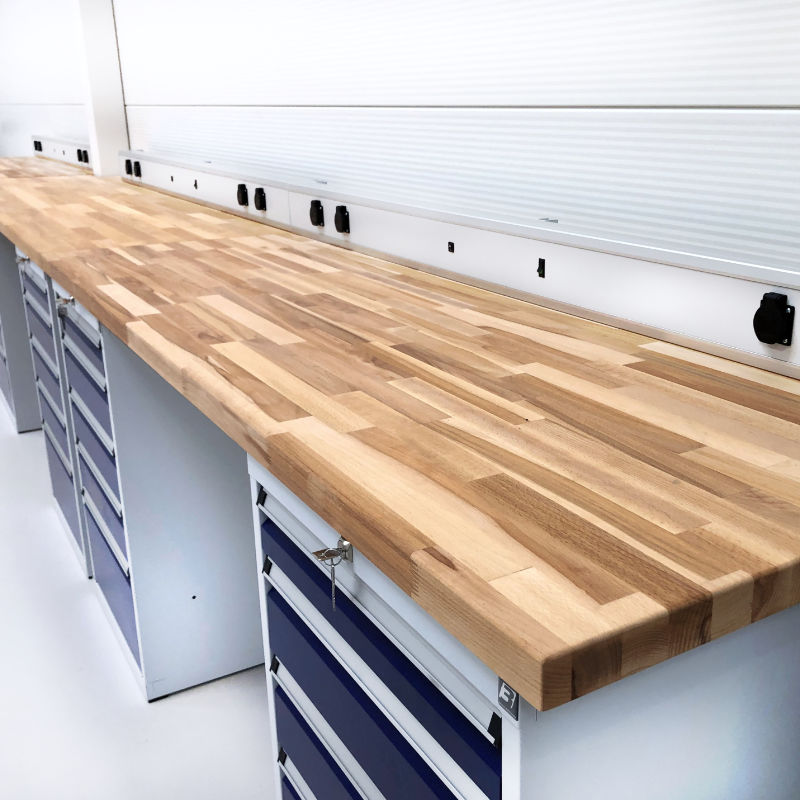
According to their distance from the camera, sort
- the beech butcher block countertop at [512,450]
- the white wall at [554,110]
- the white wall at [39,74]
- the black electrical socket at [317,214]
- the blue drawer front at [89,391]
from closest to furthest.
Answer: the beech butcher block countertop at [512,450], the white wall at [554,110], the blue drawer front at [89,391], the black electrical socket at [317,214], the white wall at [39,74]

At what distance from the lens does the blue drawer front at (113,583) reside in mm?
2078

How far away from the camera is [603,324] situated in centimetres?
147

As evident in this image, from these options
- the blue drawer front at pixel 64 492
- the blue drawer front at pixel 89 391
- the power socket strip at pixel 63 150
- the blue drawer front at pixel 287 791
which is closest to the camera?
the blue drawer front at pixel 287 791

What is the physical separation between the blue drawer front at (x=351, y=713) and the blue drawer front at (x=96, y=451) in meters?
0.86

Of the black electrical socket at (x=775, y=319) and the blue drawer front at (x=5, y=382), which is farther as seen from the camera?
the blue drawer front at (x=5, y=382)

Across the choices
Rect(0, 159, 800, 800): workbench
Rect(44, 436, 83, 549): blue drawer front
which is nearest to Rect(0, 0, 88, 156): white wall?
Rect(44, 436, 83, 549): blue drawer front

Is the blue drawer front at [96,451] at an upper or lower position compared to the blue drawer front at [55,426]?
upper

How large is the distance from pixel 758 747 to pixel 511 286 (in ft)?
3.31

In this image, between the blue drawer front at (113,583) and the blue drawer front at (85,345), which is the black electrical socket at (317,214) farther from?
the blue drawer front at (113,583)

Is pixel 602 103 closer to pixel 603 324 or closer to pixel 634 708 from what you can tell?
pixel 603 324

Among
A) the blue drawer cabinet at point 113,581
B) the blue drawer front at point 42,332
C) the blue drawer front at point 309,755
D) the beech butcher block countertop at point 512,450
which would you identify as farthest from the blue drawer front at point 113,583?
the blue drawer front at point 309,755

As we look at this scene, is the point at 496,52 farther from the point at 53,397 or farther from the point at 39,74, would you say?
the point at 39,74

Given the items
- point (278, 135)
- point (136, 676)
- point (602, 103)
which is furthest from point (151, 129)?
point (602, 103)

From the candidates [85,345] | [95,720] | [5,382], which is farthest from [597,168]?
[5,382]
